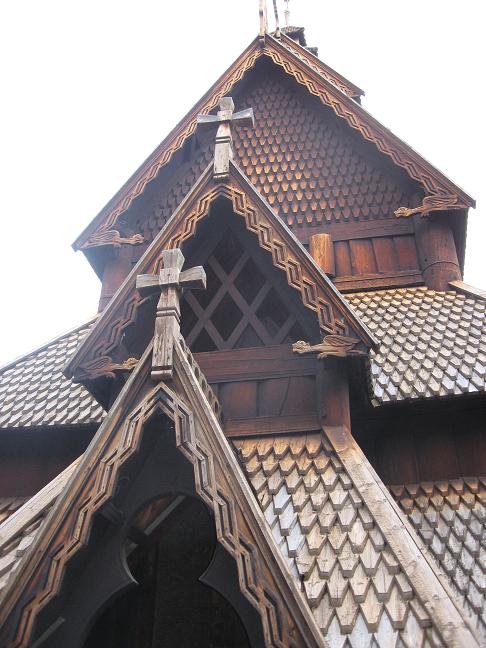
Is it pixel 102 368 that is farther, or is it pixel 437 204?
pixel 437 204

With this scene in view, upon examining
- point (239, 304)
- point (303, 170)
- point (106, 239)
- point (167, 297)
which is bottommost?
point (239, 304)

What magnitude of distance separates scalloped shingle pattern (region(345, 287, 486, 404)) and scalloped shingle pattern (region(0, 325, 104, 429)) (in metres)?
2.71

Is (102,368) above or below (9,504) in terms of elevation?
above

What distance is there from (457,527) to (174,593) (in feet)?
8.32

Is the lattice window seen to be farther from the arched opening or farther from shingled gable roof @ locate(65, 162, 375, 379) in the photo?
the arched opening

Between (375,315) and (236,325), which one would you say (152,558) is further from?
(375,315)

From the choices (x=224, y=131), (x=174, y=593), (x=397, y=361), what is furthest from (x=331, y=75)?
(x=174, y=593)

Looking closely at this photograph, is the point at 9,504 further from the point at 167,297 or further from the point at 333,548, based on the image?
the point at 333,548

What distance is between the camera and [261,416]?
4.90m

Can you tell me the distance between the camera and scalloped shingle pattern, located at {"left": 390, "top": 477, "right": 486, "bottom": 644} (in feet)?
14.2

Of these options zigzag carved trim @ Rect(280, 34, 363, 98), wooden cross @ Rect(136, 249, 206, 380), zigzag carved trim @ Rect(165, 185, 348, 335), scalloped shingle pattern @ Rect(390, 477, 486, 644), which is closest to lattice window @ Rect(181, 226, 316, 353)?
zigzag carved trim @ Rect(165, 185, 348, 335)

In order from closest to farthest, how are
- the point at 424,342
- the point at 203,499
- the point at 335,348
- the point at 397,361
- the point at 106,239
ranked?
the point at 203,499 → the point at 335,348 → the point at 397,361 → the point at 424,342 → the point at 106,239

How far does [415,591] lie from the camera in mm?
3291

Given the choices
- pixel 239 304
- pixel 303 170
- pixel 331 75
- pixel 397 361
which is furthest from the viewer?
pixel 331 75
